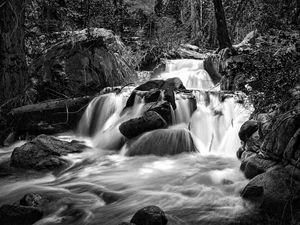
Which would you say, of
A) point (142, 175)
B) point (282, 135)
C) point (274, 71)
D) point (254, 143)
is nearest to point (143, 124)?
point (142, 175)

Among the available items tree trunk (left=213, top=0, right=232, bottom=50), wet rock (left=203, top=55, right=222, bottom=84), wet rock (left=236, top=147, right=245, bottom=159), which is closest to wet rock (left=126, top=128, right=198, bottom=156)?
wet rock (left=236, top=147, right=245, bottom=159)

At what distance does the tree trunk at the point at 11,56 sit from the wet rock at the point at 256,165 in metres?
3.81

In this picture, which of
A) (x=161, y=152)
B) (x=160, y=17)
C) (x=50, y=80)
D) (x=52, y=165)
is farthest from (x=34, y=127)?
(x=160, y=17)

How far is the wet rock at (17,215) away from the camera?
13.8ft

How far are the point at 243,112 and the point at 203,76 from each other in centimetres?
452

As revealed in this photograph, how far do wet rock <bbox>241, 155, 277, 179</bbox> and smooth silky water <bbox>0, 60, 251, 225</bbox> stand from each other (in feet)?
0.71

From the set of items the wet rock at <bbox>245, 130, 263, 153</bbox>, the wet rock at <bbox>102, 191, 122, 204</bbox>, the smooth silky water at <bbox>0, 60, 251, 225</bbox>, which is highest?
the wet rock at <bbox>245, 130, 263, 153</bbox>

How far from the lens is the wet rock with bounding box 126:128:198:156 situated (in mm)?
7434

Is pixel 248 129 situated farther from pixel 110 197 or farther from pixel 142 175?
pixel 110 197

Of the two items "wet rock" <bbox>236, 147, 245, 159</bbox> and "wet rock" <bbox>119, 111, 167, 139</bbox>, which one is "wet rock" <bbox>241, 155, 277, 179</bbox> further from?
"wet rock" <bbox>119, 111, 167, 139</bbox>

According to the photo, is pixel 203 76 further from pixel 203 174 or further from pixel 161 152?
pixel 203 174

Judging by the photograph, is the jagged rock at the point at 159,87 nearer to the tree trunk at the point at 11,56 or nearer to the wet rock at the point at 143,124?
the wet rock at the point at 143,124

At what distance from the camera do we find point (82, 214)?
16.1ft

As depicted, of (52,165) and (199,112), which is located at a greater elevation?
(199,112)
